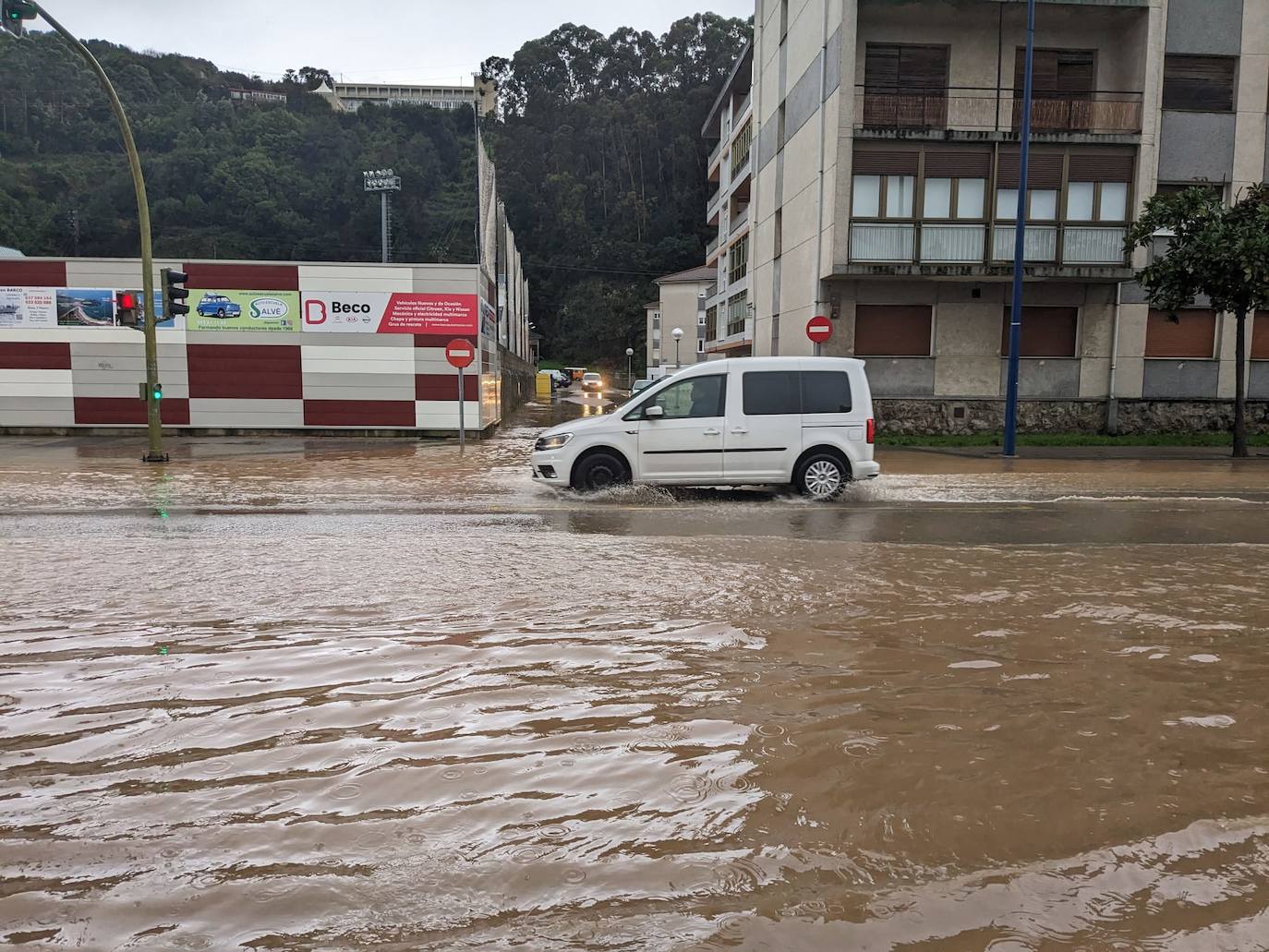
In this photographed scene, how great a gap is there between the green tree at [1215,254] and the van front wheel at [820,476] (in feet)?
37.3

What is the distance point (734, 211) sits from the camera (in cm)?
4344

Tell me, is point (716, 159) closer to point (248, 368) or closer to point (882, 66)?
point (882, 66)

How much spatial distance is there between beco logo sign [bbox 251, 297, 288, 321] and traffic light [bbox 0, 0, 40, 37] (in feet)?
28.8

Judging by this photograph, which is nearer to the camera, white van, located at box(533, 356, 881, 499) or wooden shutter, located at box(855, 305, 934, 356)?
white van, located at box(533, 356, 881, 499)

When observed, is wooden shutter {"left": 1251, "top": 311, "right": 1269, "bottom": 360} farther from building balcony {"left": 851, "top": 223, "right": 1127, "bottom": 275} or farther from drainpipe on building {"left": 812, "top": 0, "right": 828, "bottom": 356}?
drainpipe on building {"left": 812, "top": 0, "right": 828, "bottom": 356}

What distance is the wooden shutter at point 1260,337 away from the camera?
961 inches

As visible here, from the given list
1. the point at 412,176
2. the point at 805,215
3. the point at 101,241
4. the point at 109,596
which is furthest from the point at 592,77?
the point at 109,596

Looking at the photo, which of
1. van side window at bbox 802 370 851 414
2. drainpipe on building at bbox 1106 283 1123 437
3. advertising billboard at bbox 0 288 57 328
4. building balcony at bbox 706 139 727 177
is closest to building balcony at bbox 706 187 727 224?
building balcony at bbox 706 139 727 177

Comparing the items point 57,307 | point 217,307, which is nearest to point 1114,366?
point 217,307

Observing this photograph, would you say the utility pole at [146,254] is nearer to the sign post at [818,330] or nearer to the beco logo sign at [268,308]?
the beco logo sign at [268,308]

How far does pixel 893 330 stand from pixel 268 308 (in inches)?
607

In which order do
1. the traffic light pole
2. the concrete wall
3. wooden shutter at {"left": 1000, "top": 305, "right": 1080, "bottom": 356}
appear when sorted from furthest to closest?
1. wooden shutter at {"left": 1000, "top": 305, "right": 1080, "bottom": 356}
2. the concrete wall
3. the traffic light pole

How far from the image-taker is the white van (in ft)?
40.2

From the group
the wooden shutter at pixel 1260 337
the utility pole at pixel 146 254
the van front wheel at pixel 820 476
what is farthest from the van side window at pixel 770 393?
the wooden shutter at pixel 1260 337
